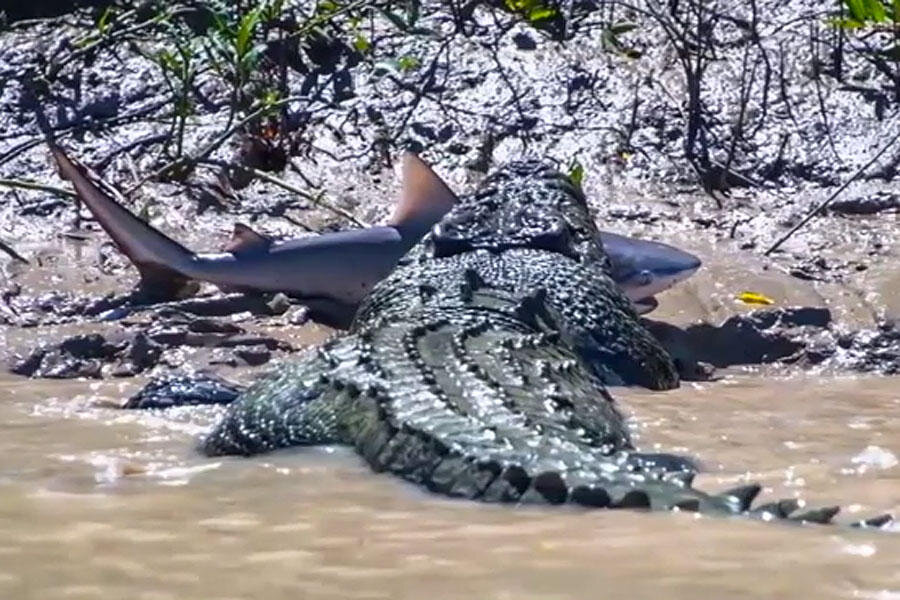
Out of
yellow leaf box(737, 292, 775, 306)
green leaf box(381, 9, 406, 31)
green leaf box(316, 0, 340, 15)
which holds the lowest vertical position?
yellow leaf box(737, 292, 775, 306)

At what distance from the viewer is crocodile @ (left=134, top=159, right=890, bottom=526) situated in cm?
350

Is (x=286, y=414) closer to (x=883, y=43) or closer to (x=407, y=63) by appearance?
(x=407, y=63)

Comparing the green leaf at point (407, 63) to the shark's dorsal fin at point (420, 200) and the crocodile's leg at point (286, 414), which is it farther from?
the crocodile's leg at point (286, 414)

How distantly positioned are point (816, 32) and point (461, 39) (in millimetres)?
1621

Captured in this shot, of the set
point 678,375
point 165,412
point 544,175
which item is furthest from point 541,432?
point 544,175

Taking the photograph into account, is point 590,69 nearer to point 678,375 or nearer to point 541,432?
point 678,375

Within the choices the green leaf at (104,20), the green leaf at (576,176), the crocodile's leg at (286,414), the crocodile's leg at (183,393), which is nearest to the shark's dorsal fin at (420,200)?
the green leaf at (576,176)

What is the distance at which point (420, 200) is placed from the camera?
6.73 m

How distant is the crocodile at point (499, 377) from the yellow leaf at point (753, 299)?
0.61 m

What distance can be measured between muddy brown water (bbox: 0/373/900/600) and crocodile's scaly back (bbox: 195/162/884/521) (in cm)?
8

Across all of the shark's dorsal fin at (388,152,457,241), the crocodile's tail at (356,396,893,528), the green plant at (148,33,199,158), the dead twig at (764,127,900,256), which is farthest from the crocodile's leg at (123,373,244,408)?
the dead twig at (764,127,900,256)

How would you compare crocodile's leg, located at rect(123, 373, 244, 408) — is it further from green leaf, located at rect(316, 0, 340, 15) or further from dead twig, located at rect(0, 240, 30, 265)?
green leaf, located at rect(316, 0, 340, 15)

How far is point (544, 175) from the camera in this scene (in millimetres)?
6727

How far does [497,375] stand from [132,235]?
2.44 metres
